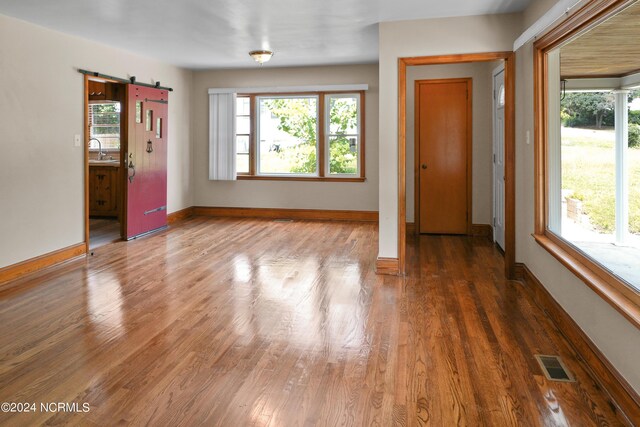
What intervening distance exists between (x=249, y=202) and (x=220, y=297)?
14.7 feet

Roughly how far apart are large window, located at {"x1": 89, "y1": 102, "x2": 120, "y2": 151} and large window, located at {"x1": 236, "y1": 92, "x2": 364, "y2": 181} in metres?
2.23

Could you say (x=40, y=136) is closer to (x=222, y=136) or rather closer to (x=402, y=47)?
(x=222, y=136)

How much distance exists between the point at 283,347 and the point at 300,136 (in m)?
5.49

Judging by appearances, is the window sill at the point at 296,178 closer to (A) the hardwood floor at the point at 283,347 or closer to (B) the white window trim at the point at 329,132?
(B) the white window trim at the point at 329,132

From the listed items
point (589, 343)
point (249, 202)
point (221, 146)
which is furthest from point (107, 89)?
point (589, 343)

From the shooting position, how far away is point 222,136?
803cm

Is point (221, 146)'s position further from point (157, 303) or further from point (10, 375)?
point (10, 375)

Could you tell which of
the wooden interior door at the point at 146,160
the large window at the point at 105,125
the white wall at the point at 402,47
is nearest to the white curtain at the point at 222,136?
the wooden interior door at the point at 146,160

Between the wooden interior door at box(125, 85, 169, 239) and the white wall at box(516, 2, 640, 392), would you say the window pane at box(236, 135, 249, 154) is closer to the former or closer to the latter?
the wooden interior door at box(125, 85, 169, 239)

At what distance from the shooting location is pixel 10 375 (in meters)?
2.44

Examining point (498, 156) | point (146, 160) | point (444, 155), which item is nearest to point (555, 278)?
point (498, 156)

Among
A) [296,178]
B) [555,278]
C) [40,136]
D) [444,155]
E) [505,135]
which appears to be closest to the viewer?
[555,278]

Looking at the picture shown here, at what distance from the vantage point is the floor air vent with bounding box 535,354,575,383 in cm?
240

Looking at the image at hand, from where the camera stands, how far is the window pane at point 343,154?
7.71 metres
